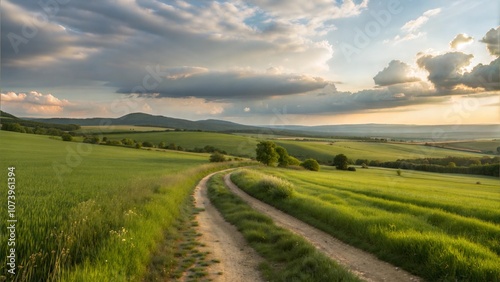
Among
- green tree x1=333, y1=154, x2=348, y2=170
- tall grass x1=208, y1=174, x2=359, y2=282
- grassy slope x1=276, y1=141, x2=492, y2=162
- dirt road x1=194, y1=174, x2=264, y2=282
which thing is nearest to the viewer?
tall grass x1=208, y1=174, x2=359, y2=282

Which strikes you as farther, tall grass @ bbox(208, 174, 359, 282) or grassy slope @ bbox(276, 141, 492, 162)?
grassy slope @ bbox(276, 141, 492, 162)

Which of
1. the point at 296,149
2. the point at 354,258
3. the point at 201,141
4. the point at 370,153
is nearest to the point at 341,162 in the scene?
the point at 296,149

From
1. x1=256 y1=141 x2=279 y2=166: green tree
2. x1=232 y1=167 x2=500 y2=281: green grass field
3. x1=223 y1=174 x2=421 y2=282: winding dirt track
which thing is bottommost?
x1=256 y1=141 x2=279 y2=166: green tree

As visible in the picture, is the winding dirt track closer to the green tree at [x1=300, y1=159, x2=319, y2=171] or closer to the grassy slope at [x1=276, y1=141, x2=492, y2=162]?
the green tree at [x1=300, y1=159, x2=319, y2=171]

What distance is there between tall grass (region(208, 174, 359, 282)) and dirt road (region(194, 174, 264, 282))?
0.34 metres

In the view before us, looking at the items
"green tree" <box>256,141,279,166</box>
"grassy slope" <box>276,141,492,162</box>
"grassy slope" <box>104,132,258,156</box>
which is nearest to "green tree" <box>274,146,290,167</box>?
"green tree" <box>256,141,279,166</box>

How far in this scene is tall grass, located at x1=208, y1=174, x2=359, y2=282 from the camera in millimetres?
8534

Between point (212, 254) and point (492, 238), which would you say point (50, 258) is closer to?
point (212, 254)

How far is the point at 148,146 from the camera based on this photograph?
4316 inches

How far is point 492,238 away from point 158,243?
12.1 meters

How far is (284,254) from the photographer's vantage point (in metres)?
10.6

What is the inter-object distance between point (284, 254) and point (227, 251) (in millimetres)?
2253

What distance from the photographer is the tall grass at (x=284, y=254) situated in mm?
8534

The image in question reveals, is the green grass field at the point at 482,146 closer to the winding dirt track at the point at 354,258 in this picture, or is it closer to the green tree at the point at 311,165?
the green tree at the point at 311,165
